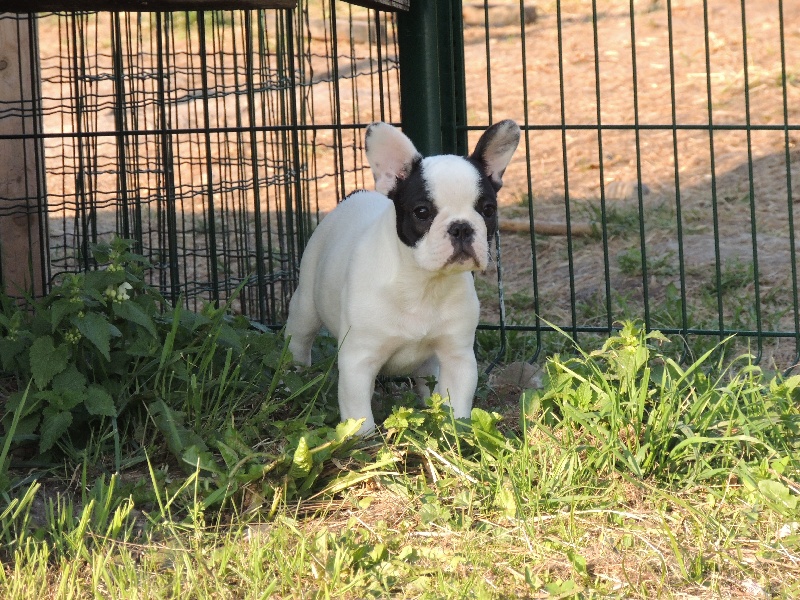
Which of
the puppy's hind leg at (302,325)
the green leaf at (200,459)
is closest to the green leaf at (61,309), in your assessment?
the green leaf at (200,459)

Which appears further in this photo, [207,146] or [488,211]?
[207,146]

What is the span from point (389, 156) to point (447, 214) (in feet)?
0.96

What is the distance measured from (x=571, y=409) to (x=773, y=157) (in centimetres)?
560

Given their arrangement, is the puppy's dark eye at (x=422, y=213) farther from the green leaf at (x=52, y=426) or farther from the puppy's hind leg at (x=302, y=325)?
the green leaf at (x=52, y=426)

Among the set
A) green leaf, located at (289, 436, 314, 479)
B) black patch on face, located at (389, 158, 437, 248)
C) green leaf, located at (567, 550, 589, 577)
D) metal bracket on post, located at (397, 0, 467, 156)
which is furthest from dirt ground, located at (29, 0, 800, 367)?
green leaf, located at (567, 550, 589, 577)

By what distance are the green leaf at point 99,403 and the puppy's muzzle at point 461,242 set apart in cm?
108

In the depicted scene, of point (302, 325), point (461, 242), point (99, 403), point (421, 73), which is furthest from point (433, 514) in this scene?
point (421, 73)

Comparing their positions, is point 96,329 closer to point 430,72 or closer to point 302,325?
point 302,325

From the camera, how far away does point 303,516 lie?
310cm

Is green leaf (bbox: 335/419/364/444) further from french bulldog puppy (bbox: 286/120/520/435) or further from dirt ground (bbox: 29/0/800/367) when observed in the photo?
dirt ground (bbox: 29/0/800/367)

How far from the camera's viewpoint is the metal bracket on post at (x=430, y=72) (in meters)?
4.46

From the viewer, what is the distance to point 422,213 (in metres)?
3.38

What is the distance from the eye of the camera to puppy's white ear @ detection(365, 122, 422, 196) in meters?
3.44

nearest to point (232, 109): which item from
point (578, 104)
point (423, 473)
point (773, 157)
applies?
point (578, 104)
